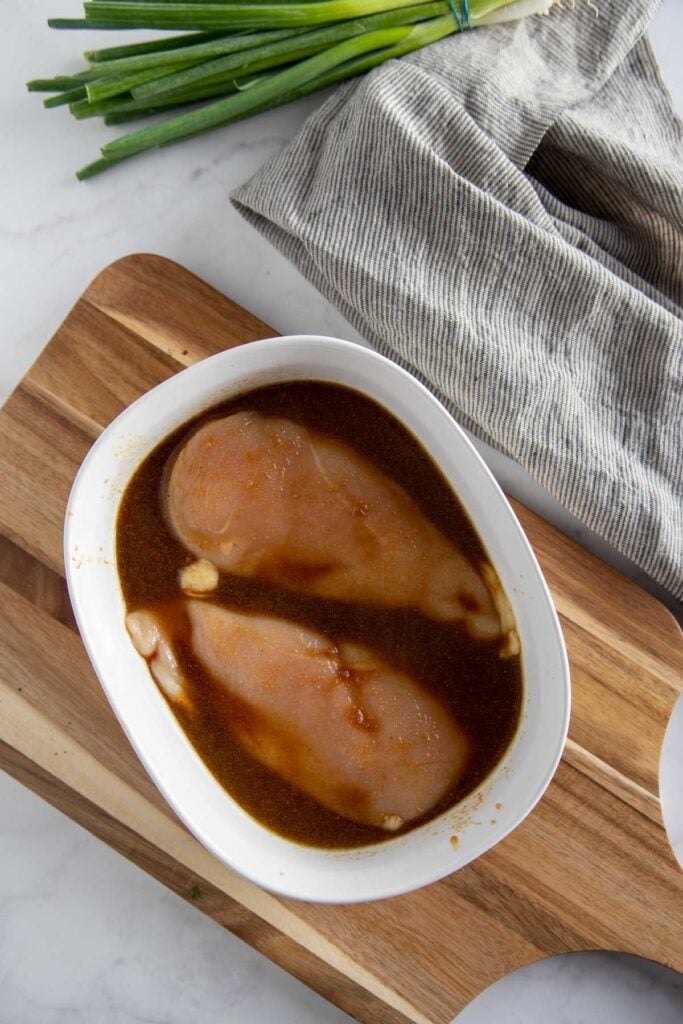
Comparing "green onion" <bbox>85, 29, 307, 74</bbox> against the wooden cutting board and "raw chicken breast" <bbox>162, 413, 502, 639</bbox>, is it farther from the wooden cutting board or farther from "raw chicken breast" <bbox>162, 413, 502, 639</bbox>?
"raw chicken breast" <bbox>162, 413, 502, 639</bbox>

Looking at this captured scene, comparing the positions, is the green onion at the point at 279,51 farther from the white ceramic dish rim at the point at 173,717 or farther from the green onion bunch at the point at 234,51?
the white ceramic dish rim at the point at 173,717

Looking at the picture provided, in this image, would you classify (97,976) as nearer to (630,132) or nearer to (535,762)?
(535,762)

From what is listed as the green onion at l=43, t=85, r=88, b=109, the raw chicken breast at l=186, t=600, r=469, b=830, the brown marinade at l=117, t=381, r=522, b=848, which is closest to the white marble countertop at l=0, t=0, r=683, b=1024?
the green onion at l=43, t=85, r=88, b=109

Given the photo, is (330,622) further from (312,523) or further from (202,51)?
(202,51)

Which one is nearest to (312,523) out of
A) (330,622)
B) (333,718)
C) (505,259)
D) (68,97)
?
(330,622)

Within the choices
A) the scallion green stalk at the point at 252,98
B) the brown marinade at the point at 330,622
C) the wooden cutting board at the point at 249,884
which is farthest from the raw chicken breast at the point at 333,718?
the scallion green stalk at the point at 252,98

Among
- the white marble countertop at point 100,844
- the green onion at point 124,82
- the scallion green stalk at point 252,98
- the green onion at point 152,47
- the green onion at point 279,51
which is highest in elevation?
the green onion at point 152,47
